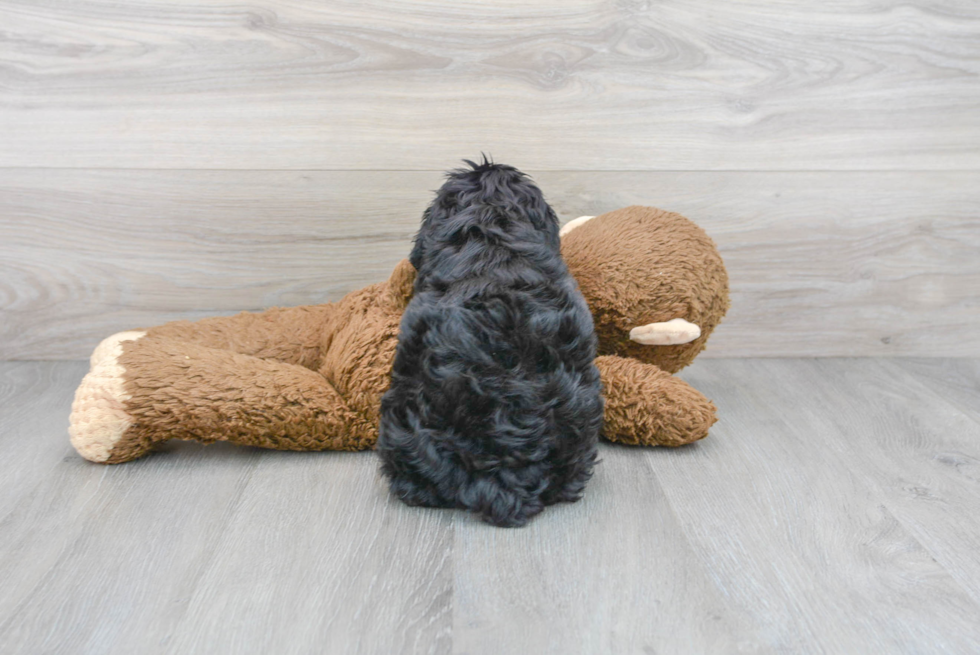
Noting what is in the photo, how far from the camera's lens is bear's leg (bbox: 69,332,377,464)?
3.03ft

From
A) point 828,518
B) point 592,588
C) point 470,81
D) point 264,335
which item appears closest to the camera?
point 592,588

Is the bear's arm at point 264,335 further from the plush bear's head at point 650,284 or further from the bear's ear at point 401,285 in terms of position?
the plush bear's head at point 650,284

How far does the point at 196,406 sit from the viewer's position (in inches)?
36.5

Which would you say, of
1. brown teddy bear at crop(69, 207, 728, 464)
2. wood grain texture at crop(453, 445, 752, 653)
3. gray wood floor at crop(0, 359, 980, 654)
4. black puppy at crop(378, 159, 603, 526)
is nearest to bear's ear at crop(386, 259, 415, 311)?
brown teddy bear at crop(69, 207, 728, 464)

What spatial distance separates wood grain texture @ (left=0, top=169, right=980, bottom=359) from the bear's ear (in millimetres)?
313

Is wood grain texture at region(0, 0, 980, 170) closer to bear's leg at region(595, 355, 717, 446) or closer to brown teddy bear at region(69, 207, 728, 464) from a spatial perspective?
brown teddy bear at region(69, 207, 728, 464)

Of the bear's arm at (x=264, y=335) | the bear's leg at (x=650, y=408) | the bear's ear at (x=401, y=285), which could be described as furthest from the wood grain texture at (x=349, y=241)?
the bear's leg at (x=650, y=408)

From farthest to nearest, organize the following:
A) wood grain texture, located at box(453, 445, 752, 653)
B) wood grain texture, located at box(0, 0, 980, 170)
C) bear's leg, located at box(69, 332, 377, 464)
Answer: wood grain texture, located at box(0, 0, 980, 170)
bear's leg, located at box(69, 332, 377, 464)
wood grain texture, located at box(453, 445, 752, 653)

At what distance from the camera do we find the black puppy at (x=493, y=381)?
2.61 ft

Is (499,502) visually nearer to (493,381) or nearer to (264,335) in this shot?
(493,381)

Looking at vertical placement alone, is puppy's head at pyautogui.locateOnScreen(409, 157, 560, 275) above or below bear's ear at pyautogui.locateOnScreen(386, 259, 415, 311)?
above

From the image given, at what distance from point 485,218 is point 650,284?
0.91ft

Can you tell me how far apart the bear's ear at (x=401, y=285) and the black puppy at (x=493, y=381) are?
0.36ft

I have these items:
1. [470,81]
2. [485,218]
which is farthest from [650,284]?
[470,81]
